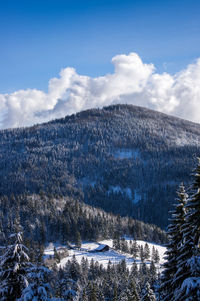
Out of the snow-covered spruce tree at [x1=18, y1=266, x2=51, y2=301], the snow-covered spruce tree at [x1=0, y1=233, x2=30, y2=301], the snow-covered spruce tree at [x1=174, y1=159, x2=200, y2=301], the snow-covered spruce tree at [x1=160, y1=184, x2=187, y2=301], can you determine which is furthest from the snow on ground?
the snow-covered spruce tree at [x1=18, y1=266, x2=51, y2=301]

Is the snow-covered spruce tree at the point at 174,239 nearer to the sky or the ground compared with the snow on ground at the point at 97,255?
nearer to the sky

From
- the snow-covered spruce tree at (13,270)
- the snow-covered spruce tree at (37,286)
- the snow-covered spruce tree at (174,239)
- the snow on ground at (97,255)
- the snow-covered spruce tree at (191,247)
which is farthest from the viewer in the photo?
the snow on ground at (97,255)

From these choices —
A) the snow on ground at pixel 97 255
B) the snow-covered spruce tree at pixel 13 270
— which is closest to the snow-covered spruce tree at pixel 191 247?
the snow-covered spruce tree at pixel 13 270

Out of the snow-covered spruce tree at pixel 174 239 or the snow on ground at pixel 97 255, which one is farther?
the snow on ground at pixel 97 255

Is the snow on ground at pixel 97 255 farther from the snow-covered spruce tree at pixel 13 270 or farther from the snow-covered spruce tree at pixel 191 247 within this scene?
the snow-covered spruce tree at pixel 13 270

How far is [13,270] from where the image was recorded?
12.5m

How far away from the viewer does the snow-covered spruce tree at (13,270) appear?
41.2 feet

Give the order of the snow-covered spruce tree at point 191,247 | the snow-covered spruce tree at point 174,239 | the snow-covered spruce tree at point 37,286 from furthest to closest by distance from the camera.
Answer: the snow-covered spruce tree at point 174,239 → the snow-covered spruce tree at point 191,247 → the snow-covered spruce tree at point 37,286

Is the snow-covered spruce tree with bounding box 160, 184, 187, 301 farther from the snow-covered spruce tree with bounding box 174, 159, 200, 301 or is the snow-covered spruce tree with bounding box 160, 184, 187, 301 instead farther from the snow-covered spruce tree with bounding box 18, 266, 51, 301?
A: the snow-covered spruce tree with bounding box 18, 266, 51, 301

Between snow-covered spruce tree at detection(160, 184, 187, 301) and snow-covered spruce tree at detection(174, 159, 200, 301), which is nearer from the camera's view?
snow-covered spruce tree at detection(174, 159, 200, 301)

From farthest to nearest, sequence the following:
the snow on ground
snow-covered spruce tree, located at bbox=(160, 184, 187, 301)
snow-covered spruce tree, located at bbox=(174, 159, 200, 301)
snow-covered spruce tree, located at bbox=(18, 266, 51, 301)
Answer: the snow on ground, snow-covered spruce tree, located at bbox=(160, 184, 187, 301), snow-covered spruce tree, located at bbox=(174, 159, 200, 301), snow-covered spruce tree, located at bbox=(18, 266, 51, 301)

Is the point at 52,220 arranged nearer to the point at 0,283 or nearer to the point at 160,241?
the point at 160,241

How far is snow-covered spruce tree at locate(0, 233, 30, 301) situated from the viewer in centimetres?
1257

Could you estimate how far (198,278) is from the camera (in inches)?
502
